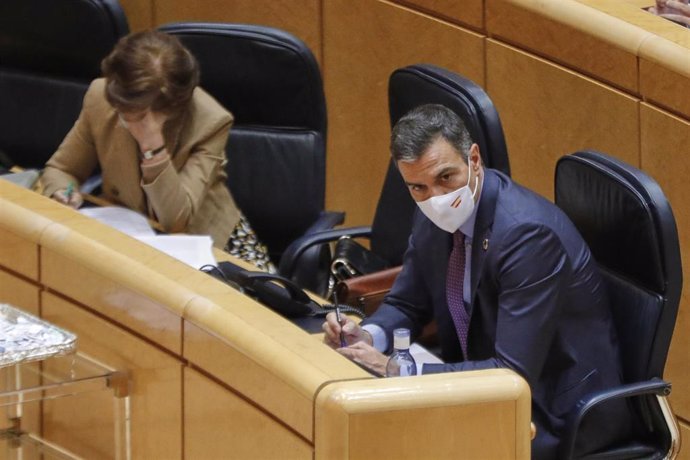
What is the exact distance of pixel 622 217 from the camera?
9.41 ft

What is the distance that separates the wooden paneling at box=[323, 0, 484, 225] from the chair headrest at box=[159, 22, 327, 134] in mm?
603

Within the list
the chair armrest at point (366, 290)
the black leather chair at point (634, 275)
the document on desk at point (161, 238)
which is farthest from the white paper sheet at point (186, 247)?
the black leather chair at point (634, 275)

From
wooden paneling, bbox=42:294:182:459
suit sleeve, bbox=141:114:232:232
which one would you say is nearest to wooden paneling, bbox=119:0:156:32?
suit sleeve, bbox=141:114:232:232

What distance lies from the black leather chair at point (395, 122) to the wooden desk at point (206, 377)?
868 mm

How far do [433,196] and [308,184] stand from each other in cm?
120

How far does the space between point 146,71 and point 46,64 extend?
3.55 ft

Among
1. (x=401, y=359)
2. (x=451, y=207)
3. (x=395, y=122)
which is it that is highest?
(x=451, y=207)

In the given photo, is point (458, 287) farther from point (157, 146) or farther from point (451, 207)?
point (157, 146)

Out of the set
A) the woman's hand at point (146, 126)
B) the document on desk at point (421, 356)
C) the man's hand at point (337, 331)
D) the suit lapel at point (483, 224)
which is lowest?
the document on desk at point (421, 356)

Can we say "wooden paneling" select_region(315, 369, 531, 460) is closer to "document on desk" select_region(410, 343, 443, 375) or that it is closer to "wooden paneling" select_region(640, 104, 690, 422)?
"document on desk" select_region(410, 343, 443, 375)

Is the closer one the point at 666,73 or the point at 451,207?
the point at 451,207

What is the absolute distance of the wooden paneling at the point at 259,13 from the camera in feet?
15.6

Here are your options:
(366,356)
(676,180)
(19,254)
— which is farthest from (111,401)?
(676,180)

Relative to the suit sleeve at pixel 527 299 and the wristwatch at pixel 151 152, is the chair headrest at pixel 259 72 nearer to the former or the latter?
the wristwatch at pixel 151 152
